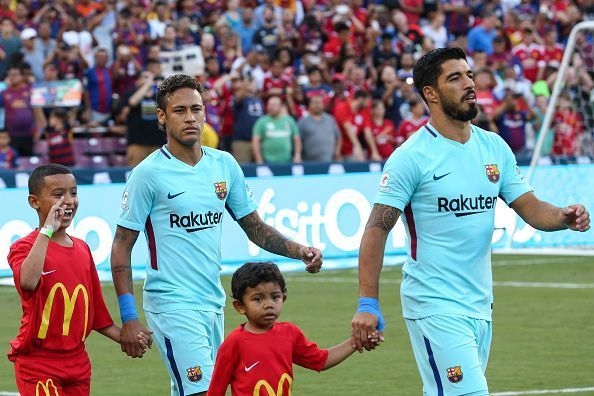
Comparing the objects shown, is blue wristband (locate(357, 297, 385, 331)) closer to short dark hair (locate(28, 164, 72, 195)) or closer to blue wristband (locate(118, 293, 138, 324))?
blue wristband (locate(118, 293, 138, 324))

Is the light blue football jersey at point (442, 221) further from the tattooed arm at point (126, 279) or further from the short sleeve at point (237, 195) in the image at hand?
the tattooed arm at point (126, 279)

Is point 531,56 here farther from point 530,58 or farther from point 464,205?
point 464,205

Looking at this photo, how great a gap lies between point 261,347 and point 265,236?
1194mm

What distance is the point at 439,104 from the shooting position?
667 centimetres

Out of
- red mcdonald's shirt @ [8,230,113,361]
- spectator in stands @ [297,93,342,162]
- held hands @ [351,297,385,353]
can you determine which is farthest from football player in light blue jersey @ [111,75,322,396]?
spectator in stands @ [297,93,342,162]

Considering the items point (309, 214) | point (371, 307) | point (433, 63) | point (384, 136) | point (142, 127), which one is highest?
point (433, 63)

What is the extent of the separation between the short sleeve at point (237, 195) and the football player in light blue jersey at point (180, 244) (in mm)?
113

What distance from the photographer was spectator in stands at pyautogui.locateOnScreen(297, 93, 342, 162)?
21.2 meters

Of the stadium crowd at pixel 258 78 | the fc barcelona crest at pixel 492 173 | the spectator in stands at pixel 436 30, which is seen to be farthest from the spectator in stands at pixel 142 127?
the fc barcelona crest at pixel 492 173

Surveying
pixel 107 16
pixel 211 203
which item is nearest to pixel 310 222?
pixel 107 16

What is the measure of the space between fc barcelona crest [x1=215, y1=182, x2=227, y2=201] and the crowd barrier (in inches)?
350

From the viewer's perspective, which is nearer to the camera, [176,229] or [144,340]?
[144,340]

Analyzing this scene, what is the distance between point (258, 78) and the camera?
22.6 metres

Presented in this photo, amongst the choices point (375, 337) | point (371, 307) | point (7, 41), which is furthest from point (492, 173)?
point (7, 41)
